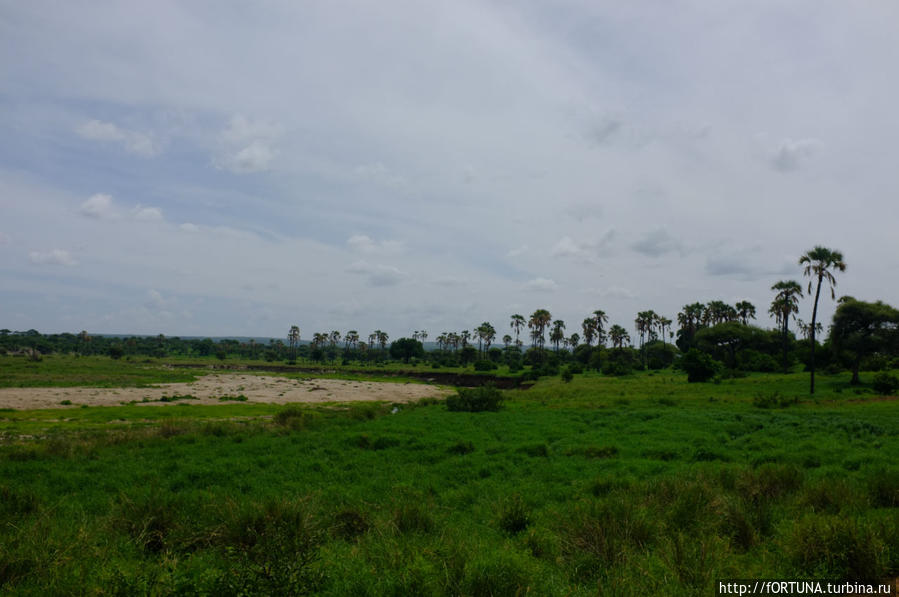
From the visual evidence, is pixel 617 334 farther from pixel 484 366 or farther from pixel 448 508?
pixel 448 508

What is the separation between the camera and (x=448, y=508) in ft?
37.3

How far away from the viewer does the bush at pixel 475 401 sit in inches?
1419

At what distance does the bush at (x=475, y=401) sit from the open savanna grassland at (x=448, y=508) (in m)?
11.4

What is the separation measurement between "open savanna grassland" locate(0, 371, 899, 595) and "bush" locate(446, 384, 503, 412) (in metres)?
11.4

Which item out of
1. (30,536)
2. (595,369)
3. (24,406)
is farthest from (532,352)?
(30,536)

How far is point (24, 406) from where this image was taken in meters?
38.8

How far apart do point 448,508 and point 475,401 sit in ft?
82.8

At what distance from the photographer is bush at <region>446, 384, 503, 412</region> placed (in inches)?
1419

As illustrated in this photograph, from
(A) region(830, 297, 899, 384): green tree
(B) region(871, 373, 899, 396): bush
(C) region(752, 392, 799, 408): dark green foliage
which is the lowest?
(C) region(752, 392, 799, 408): dark green foliage

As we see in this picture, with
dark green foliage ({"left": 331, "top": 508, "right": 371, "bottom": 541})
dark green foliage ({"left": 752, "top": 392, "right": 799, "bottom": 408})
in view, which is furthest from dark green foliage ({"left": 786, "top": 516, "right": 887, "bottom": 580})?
dark green foliage ({"left": 752, "top": 392, "right": 799, "bottom": 408})

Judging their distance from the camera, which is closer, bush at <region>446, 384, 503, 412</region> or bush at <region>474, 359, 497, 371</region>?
bush at <region>446, 384, 503, 412</region>

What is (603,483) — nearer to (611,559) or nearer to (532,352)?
(611,559)

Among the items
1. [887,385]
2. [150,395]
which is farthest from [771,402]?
[150,395]

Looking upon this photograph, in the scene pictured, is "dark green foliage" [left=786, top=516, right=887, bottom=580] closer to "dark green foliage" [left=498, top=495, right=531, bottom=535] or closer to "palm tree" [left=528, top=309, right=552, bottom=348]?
"dark green foliage" [left=498, top=495, right=531, bottom=535]
